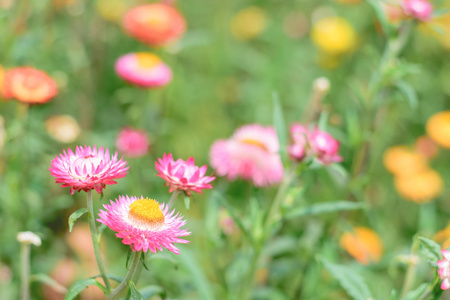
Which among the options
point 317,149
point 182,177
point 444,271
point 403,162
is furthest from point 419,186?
point 182,177

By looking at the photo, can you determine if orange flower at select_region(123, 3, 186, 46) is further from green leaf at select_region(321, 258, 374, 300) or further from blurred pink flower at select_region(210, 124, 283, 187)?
green leaf at select_region(321, 258, 374, 300)

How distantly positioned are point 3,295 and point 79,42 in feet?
5.16

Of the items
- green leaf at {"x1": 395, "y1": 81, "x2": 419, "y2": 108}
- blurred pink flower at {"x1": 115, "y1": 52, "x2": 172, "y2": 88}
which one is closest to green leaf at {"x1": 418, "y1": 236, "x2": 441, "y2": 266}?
green leaf at {"x1": 395, "y1": 81, "x2": 419, "y2": 108}

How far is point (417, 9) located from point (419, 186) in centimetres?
111

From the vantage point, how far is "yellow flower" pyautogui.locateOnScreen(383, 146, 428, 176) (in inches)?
105

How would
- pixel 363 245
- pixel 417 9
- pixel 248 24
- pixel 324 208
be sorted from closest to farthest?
pixel 324 208, pixel 417 9, pixel 363 245, pixel 248 24

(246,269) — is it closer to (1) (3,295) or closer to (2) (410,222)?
(1) (3,295)

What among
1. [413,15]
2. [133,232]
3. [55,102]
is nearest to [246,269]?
[133,232]

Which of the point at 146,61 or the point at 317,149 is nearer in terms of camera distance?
the point at 317,149

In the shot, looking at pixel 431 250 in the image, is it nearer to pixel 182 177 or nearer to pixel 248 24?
pixel 182 177

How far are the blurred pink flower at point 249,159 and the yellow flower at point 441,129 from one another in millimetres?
1137

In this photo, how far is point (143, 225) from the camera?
97 cm

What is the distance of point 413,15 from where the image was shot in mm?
1759

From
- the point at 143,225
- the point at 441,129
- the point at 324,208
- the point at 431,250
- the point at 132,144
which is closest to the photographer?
the point at 143,225
